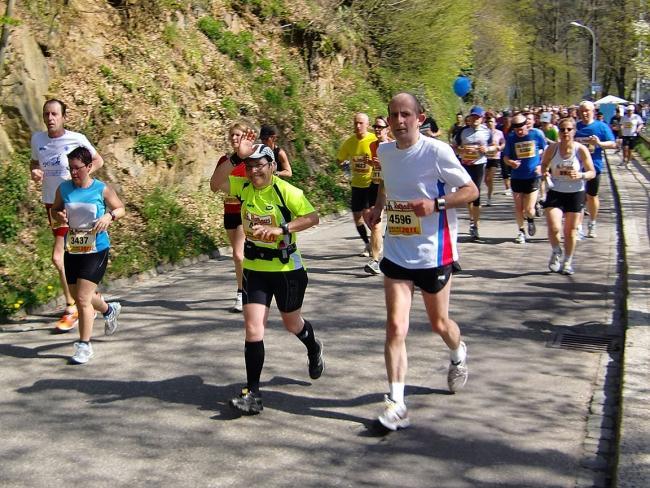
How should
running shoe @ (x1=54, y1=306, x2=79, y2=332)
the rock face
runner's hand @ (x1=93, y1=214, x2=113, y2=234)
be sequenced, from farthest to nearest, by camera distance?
the rock face, running shoe @ (x1=54, y1=306, x2=79, y2=332), runner's hand @ (x1=93, y1=214, x2=113, y2=234)

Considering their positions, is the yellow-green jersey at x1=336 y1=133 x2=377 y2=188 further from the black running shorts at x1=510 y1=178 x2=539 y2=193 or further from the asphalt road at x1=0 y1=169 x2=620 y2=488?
the black running shorts at x1=510 y1=178 x2=539 y2=193

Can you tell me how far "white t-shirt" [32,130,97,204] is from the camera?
26.6ft

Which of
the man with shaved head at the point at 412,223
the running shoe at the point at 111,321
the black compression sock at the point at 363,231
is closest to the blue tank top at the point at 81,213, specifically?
the running shoe at the point at 111,321

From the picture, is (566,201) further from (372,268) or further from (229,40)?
(229,40)

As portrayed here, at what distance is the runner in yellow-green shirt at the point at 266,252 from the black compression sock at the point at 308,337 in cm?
8

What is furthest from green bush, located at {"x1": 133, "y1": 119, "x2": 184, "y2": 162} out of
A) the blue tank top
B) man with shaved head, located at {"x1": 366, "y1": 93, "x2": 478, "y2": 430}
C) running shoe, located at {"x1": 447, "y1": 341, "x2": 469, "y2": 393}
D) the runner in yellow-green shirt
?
running shoe, located at {"x1": 447, "y1": 341, "x2": 469, "y2": 393}

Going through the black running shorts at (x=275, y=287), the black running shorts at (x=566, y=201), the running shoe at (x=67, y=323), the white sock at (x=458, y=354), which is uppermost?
the black running shorts at (x=566, y=201)

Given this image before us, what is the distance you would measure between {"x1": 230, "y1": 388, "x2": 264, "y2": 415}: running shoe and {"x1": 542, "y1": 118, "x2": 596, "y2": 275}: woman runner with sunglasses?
5.84 metres

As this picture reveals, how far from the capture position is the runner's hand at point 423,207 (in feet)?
16.9

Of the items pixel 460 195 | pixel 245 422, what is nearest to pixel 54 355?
pixel 245 422

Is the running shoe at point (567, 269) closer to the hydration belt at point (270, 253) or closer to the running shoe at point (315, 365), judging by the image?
the running shoe at point (315, 365)

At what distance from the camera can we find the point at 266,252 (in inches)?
227

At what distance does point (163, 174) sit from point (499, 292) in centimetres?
583

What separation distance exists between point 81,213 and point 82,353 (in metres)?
1.10
